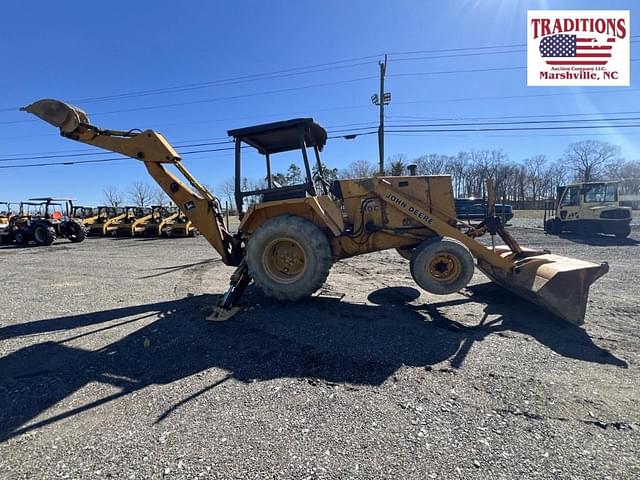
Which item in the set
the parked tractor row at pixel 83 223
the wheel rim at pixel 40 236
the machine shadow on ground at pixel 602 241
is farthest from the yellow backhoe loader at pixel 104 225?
the machine shadow on ground at pixel 602 241

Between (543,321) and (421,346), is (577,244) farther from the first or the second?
(421,346)

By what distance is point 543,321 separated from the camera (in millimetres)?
4121

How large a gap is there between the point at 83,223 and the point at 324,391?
2135 centimetres

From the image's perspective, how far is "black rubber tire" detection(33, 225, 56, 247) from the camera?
15.9 metres

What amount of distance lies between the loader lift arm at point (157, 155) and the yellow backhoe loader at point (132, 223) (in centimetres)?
1596

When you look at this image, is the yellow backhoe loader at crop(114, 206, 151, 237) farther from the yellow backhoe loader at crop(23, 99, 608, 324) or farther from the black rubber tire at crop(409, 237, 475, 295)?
the black rubber tire at crop(409, 237, 475, 295)

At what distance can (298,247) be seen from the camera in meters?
4.90

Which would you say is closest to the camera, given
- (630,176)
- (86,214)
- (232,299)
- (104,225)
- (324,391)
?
(324,391)

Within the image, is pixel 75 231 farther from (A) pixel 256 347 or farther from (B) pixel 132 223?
(A) pixel 256 347

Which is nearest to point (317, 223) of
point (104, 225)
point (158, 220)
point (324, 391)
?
point (324, 391)

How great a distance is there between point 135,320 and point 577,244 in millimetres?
14736

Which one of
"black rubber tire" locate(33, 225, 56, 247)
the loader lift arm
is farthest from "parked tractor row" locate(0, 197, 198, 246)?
the loader lift arm

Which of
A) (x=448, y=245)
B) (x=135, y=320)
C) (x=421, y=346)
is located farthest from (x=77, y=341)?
(x=448, y=245)

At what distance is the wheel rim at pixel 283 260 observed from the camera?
4938mm
